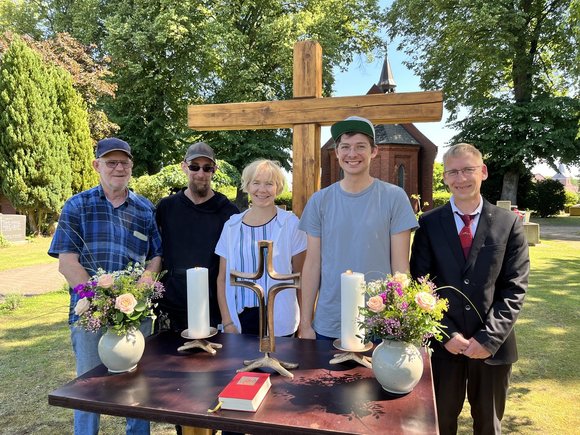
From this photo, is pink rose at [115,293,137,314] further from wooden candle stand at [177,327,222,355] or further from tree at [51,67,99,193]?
tree at [51,67,99,193]

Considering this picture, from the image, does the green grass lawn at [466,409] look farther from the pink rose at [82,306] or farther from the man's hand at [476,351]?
the pink rose at [82,306]

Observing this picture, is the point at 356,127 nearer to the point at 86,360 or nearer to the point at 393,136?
the point at 86,360

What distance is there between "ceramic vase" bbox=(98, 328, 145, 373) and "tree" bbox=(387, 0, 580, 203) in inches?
923

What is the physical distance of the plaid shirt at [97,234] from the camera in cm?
264

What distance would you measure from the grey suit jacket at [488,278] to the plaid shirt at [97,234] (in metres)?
1.87

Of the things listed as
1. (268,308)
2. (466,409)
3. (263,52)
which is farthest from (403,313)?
(263,52)

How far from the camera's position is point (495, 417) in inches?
99.7

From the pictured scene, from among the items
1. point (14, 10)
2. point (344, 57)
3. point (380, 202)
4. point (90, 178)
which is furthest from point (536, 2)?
point (14, 10)

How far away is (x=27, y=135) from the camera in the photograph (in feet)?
53.6

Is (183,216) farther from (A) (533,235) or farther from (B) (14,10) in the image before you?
(B) (14,10)

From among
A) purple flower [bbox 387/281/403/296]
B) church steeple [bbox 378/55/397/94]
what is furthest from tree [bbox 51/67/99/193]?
church steeple [bbox 378/55/397/94]

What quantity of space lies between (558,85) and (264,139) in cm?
1750

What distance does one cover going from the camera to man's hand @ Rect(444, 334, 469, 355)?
239 cm

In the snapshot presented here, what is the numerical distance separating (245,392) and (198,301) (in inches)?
23.7
